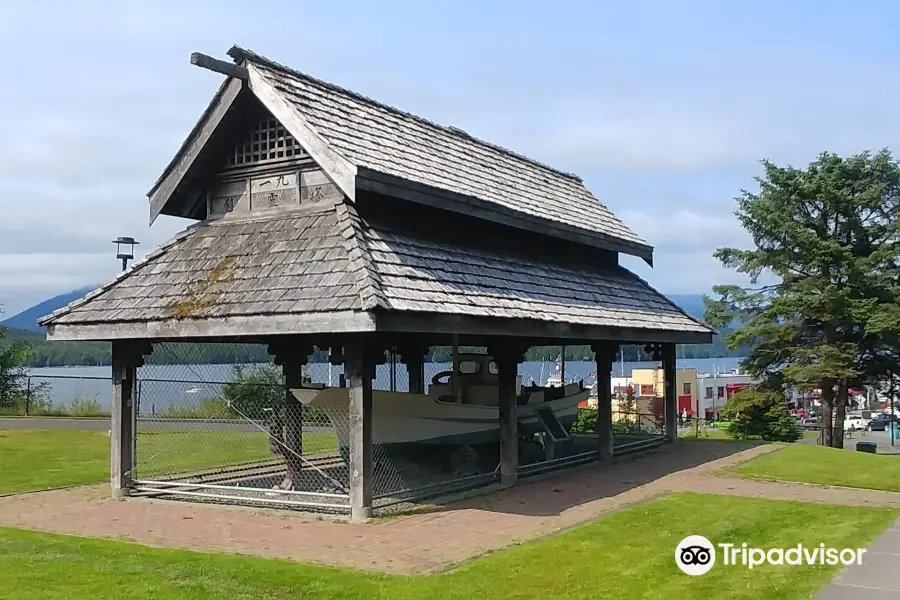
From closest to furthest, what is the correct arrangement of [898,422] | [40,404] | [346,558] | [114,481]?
[346,558]
[114,481]
[40,404]
[898,422]

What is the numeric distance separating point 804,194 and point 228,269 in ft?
74.2

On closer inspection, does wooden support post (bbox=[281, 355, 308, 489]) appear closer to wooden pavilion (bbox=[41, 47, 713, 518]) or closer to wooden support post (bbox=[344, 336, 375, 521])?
wooden pavilion (bbox=[41, 47, 713, 518])

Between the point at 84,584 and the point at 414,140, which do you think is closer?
the point at 84,584

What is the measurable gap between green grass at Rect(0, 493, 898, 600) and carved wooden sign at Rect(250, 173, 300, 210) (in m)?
5.86

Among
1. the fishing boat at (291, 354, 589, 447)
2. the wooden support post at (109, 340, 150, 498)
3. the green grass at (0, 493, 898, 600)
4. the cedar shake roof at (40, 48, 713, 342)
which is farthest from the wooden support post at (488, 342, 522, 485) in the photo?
the wooden support post at (109, 340, 150, 498)

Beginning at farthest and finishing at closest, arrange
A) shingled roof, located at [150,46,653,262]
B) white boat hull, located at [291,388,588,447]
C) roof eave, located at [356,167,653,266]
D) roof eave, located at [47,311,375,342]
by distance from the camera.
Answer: white boat hull, located at [291,388,588,447]
shingled roof, located at [150,46,653,262]
roof eave, located at [356,167,653,266]
roof eave, located at [47,311,375,342]

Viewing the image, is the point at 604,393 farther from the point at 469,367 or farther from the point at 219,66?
the point at 219,66

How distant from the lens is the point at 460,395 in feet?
58.0

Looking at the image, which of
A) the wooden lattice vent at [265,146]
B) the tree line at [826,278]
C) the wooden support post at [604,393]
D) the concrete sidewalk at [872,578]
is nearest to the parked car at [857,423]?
the tree line at [826,278]

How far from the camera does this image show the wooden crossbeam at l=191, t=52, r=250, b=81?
12797 millimetres

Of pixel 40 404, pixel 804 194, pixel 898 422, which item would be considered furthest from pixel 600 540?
pixel 898 422

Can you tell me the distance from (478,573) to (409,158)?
26.1ft

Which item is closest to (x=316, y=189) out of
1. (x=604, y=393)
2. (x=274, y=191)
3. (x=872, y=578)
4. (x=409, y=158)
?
(x=274, y=191)

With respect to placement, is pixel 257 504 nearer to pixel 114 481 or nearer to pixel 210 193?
pixel 114 481
